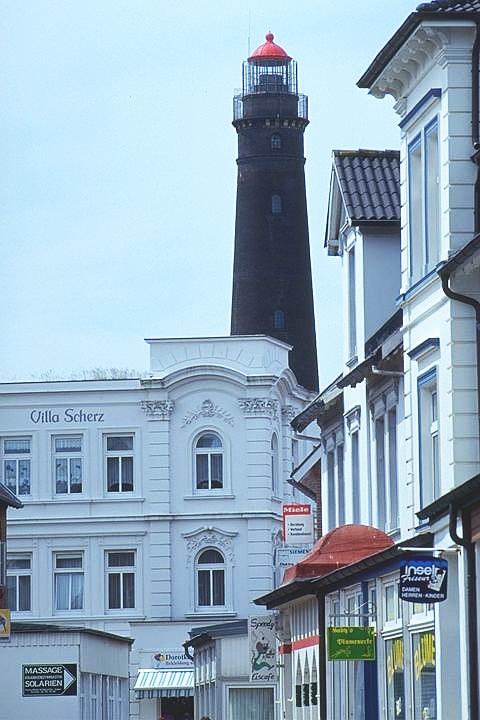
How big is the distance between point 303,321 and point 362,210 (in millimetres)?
53886

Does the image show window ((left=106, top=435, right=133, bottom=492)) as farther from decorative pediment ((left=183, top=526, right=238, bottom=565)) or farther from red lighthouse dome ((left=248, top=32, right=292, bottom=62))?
red lighthouse dome ((left=248, top=32, right=292, bottom=62))

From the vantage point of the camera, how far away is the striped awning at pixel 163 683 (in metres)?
71.5

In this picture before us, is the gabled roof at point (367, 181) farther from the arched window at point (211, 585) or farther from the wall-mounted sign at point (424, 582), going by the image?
the arched window at point (211, 585)

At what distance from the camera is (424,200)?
28.1 m

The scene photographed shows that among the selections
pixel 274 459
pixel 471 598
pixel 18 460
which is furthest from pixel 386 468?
pixel 18 460

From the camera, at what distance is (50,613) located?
73188mm

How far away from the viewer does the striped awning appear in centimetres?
7150

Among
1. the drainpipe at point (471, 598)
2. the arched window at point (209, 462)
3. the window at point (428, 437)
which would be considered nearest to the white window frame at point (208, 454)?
the arched window at point (209, 462)

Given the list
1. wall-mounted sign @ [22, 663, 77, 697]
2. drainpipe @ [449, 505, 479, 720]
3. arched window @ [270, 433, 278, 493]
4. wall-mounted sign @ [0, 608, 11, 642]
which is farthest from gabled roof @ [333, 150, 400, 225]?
arched window @ [270, 433, 278, 493]

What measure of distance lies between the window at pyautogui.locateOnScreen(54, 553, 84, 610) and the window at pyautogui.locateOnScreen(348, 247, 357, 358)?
124ft

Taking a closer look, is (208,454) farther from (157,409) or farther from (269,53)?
(269,53)

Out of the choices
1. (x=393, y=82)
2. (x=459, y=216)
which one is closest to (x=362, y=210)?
(x=393, y=82)

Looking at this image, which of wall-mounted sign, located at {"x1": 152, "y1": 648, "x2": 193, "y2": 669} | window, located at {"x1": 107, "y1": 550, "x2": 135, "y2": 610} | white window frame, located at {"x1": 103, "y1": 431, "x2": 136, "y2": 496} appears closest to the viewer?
wall-mounted sign, located at {"x1": 152, "y1": 648, "x2": 193, "y2": 669}

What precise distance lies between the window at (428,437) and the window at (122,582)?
45.8 meters
